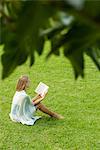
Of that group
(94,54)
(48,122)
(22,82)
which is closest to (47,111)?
(48,122)

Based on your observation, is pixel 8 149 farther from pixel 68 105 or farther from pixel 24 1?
pixel 24 1

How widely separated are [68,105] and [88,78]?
1.62m

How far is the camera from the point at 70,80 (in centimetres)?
843

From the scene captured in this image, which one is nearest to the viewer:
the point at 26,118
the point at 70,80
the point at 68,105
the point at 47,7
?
the point at 47,7

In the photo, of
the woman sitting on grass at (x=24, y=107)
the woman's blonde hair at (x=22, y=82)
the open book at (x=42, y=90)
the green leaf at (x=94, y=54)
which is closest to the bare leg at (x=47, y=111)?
the woman sitting on grass at (x=24, y=107)

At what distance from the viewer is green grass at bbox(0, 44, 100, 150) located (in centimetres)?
567

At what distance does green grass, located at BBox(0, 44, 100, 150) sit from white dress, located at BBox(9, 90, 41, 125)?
91 mm

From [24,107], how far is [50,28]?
19.3 feet

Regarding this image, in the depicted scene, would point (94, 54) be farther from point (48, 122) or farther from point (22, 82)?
point (48, 122)

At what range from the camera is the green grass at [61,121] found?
5669mm

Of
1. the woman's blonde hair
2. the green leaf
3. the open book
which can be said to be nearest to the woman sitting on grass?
the woman's blonde hair

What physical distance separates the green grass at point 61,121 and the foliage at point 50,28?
4515 millimetres

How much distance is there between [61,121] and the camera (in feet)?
20.9

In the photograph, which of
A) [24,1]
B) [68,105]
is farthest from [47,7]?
[68,105]
